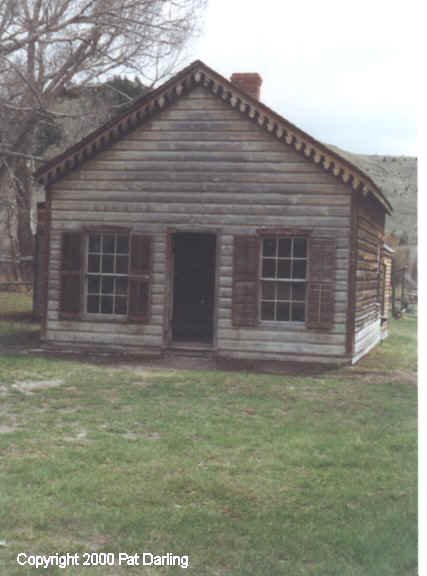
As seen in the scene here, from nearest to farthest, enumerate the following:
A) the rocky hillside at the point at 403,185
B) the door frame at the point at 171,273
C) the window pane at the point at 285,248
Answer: the rocky hillside at the point at 403,185, the window pane at the point at 285,248, the door frame at the point at 171,273

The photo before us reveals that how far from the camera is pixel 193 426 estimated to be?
977 cm

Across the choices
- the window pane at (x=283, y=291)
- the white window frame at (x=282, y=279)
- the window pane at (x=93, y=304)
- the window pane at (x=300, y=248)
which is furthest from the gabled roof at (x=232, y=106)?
the window pane at (x=93, y=304)

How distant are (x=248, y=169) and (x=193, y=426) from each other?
7.61 meters

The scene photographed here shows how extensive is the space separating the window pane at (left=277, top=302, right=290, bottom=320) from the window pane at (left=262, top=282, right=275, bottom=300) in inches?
9.1

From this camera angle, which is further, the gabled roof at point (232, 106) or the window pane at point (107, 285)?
the window pane at point (107, 285)

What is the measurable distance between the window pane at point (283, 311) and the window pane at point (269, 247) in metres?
1.09

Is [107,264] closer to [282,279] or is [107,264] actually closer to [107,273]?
[107,273]

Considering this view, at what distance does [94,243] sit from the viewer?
16.9 m

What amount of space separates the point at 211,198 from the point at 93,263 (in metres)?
3.08

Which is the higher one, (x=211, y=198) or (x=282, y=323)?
(x=211, y=198)

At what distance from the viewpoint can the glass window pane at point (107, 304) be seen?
658 inches

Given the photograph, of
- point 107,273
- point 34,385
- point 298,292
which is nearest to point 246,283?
point 298,292

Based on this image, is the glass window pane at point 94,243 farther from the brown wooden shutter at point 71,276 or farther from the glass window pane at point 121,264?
the glass window pane at point 121,264

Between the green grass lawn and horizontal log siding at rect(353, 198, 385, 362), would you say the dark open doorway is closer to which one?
horizontal log siding at rect(353, 198, 385, 362)
